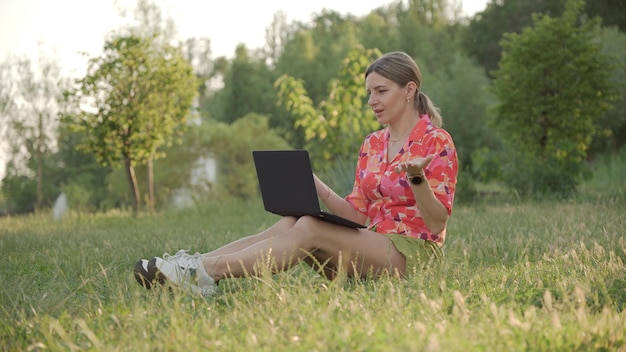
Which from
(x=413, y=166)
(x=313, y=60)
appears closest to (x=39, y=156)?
(x=313, y=60)

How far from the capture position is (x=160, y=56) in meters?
13.4

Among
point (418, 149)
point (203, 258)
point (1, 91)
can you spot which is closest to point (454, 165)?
point (418, 149)

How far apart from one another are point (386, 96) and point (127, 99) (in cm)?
914

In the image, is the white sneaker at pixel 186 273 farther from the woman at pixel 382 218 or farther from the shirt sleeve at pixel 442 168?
the shirt sleeve at pixel 442 168

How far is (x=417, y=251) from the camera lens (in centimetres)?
424

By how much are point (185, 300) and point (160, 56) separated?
1046 cm

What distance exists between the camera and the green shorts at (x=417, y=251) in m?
4.22

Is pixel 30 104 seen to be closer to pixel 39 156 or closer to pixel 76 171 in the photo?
pixel 39 156

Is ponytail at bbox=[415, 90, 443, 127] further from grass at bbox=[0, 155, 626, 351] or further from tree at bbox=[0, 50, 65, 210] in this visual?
tree at bbox=[0, 50, 65, 210]

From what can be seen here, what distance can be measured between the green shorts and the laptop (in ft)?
0.96

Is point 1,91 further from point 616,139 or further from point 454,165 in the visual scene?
point 454,165

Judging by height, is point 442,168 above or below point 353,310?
above

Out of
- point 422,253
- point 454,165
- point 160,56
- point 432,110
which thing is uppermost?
point 160,56

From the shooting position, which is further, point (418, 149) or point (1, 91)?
point (1, 91)
